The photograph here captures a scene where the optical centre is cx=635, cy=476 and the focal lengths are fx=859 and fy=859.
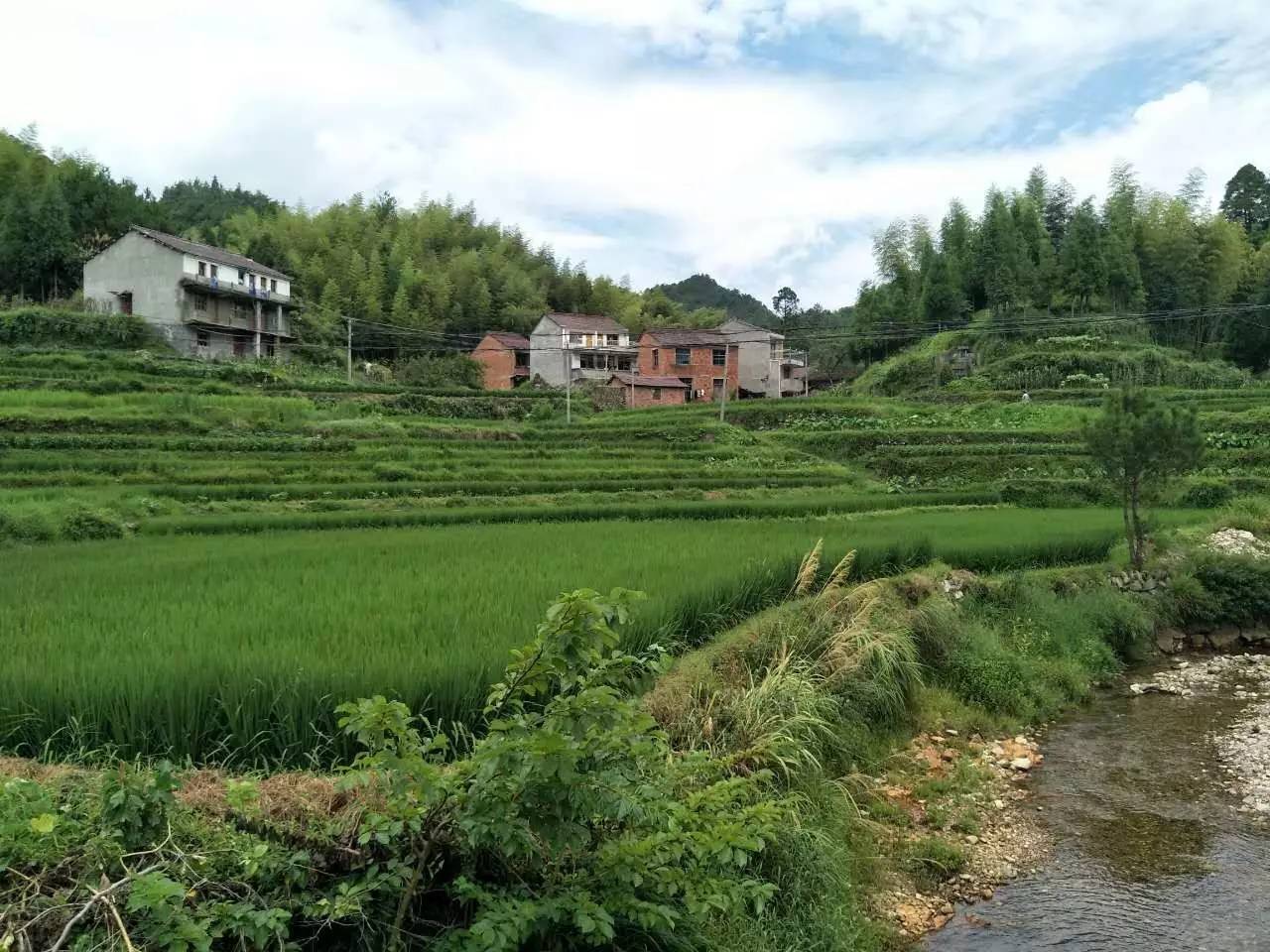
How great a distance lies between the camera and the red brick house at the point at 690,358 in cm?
5678

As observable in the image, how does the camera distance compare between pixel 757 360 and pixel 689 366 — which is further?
pixel 757 360

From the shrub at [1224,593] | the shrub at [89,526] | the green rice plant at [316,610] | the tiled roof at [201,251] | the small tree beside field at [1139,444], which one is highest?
the tiled roof at [201,251]

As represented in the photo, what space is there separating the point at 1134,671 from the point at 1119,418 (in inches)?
178

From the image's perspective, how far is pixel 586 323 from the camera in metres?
59.2

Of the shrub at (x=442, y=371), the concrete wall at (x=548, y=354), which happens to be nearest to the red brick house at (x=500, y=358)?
the concrete wall at (x=548, y=354)

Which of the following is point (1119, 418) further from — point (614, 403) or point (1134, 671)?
point (614, 403)

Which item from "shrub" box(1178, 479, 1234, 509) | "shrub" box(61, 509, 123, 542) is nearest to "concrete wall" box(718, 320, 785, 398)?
"shrub" box(1178, 479, 1234, 509)

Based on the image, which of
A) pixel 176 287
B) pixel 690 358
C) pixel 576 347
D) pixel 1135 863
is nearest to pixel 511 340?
pixel 576 347

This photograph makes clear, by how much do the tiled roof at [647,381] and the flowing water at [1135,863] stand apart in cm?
4404

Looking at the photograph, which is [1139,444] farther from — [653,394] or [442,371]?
[442,371]

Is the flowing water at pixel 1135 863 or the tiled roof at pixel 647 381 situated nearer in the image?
the flowing water at pixel 1135 863

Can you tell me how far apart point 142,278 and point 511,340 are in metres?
21.5

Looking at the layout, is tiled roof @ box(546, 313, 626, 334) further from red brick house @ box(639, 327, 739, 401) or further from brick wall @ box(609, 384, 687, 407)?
brick wall @ box(609, 384, 687, 407)

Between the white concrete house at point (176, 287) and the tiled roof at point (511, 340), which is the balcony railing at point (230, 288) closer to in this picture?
the white concrete house at point (176, 287)
